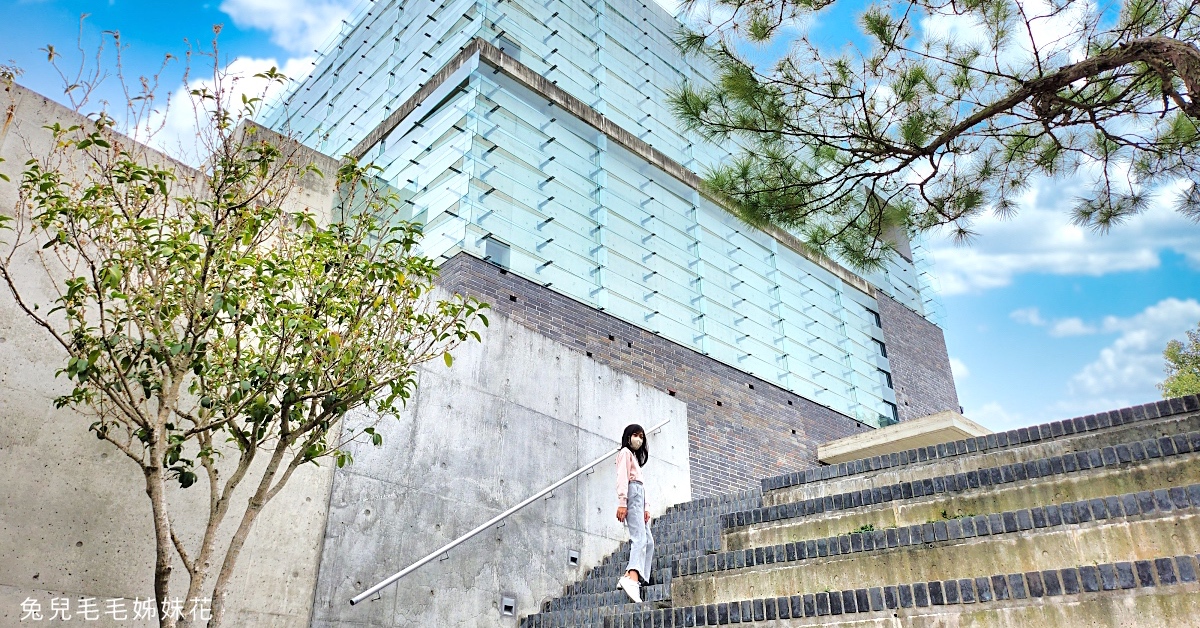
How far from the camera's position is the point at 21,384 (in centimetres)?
406

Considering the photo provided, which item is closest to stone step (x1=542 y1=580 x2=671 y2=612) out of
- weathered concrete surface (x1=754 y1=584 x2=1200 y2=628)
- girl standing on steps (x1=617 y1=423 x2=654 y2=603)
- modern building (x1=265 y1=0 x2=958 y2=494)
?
girl standing on steps (x1=617 y1=423 x2=654 y2=603)

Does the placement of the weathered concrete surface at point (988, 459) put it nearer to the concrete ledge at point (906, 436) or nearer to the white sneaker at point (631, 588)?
the white sneaker at point (631, 588)

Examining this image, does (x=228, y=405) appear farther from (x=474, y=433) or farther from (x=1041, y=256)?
(x=1041, y=256)

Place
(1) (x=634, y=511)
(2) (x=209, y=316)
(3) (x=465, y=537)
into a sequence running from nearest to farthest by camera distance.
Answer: (2) (x=209, y=316) < (1) (x=634, y=511) < (3) (x=465, y=537)

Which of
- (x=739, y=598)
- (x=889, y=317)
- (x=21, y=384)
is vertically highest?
(x=889, y=317)

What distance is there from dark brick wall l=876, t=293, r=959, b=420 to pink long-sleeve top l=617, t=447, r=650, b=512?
34.9 ft

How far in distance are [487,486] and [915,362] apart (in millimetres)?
11689

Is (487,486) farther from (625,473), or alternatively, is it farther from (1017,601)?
(1017,601)

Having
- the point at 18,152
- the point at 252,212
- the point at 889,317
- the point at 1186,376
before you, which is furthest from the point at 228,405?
the point at 1186,376

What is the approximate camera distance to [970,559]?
347 centimetres

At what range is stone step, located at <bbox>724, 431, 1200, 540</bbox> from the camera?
11.7 ft

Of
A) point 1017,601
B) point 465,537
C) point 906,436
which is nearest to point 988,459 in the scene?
point 1017,601

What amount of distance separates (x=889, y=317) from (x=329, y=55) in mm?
11835

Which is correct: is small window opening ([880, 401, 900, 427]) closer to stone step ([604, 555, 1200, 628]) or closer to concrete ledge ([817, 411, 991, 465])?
concrete ledge ([817, 411, 991, 465])
